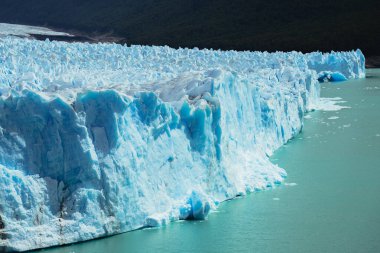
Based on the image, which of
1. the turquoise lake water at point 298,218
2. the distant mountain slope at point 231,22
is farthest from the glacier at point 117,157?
the distant mountain slope at point 231,22

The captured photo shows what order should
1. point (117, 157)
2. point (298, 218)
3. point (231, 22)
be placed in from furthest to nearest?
point (231, 22)
point (298, 218)
point (117, 157)

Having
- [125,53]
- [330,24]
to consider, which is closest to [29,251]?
[125,53]

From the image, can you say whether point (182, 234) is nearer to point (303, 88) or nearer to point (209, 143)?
point (209, 143)

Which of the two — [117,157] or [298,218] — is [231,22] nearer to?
[298,218]

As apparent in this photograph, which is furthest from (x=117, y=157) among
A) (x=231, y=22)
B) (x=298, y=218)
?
(x=231, y=22)

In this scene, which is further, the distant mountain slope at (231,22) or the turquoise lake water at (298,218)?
the distant mountain slope at (231,22)

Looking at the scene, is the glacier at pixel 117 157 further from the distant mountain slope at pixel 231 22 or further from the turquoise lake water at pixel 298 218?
the distant mountain slope at pixel 231 22
